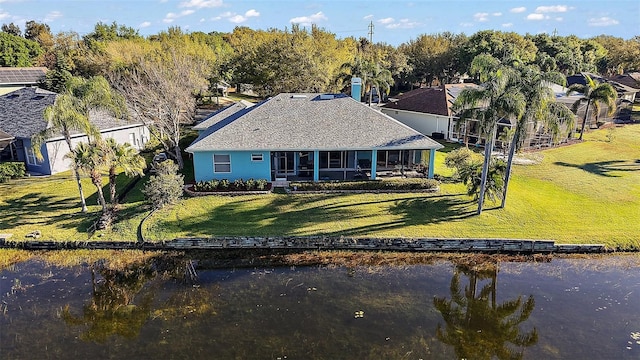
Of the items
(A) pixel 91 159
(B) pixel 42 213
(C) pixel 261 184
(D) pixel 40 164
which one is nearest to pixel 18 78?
(D) pixel 40 164

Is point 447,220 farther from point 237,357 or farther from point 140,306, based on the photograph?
point 140,306

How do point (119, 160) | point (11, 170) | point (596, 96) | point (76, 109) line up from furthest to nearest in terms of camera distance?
point (596, 96) → point (11, 170) → point (119, 160) → point (76, 109)

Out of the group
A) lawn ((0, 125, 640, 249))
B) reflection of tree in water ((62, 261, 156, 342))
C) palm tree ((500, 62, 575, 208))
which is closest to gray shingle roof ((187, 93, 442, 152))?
lawn ((0, 125, 640, 249))

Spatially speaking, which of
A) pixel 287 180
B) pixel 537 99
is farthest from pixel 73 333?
pixel 537 99

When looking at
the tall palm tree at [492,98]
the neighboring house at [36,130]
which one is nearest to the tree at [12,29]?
the neighboring house at [36,130]

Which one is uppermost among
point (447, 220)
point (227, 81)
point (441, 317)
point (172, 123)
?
point (227, 81)

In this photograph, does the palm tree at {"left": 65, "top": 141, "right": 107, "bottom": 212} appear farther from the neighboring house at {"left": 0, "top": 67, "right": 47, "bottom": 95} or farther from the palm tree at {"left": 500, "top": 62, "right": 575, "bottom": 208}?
the neighboring house at {"left": 0, "top": 67, "right": 47, "bottom": 95}

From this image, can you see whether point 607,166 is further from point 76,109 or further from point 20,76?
point 20,76
